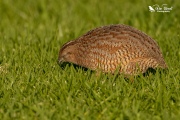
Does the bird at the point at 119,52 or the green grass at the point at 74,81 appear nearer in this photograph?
the green grass at the point at 74,81

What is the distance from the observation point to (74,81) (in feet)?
22.4

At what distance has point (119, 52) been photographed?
7113mm

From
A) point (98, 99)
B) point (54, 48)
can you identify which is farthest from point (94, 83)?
point (54, 48)

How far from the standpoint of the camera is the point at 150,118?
231 inches

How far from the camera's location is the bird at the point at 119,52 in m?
7.09

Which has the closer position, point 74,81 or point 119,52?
point 74,81

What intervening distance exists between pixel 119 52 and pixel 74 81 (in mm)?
868

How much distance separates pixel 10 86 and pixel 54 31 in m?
3.50

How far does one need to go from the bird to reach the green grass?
0.17m

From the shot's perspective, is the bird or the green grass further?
the bird

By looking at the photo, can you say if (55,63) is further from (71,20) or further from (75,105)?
(71,20)

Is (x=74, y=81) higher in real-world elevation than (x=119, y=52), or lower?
lower

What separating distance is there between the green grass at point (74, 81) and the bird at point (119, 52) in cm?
17

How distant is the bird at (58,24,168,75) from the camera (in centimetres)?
709
